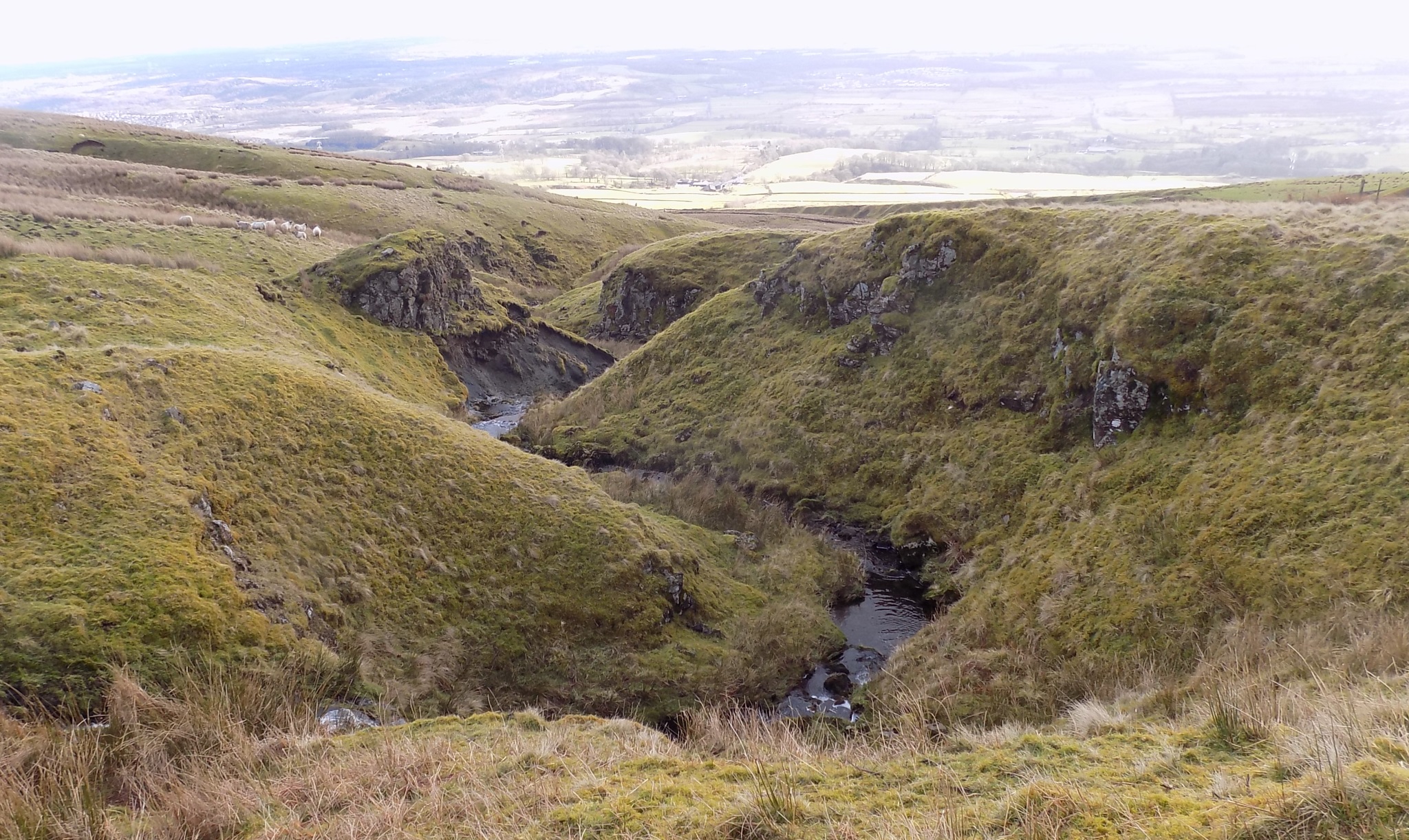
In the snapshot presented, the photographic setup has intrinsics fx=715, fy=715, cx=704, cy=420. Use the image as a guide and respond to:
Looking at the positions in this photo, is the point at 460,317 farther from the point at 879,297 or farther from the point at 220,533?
the point at 220,533

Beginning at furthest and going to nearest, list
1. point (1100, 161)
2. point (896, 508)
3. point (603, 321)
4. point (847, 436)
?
point (1100, 161)
point (603, 321)
point (847, 436)
point (896, 508)

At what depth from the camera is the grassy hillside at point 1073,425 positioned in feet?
68.4

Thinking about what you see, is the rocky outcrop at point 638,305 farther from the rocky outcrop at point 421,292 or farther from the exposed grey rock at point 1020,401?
the exposed grey rock at point 1020,401

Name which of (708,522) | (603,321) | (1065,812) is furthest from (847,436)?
(603,321)

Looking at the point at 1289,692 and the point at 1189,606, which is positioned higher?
the point at 1289,692

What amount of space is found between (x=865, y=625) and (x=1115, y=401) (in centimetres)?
1381

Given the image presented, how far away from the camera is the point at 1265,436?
78.6 ft

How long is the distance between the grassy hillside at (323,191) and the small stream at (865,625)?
74.2 metres

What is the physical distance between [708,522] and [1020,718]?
1856 cm

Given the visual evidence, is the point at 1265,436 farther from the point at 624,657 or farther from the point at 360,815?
the point at 360,815

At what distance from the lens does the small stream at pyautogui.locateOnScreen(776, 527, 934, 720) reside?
24938 mm

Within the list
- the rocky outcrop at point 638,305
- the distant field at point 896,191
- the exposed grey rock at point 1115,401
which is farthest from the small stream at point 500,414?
the distant field at point 896,191

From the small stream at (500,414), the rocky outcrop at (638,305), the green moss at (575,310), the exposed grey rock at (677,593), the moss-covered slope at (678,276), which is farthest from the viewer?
the green moss at (575,310)

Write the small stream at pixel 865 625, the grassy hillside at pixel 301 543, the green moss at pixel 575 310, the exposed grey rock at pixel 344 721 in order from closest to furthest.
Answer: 1. the exposed grey rock at pixel 344 721
2. the grassy hillside at pixel 301 543
3. the small stream at pixel 865 625
4. the green moss at pixel 575 310
